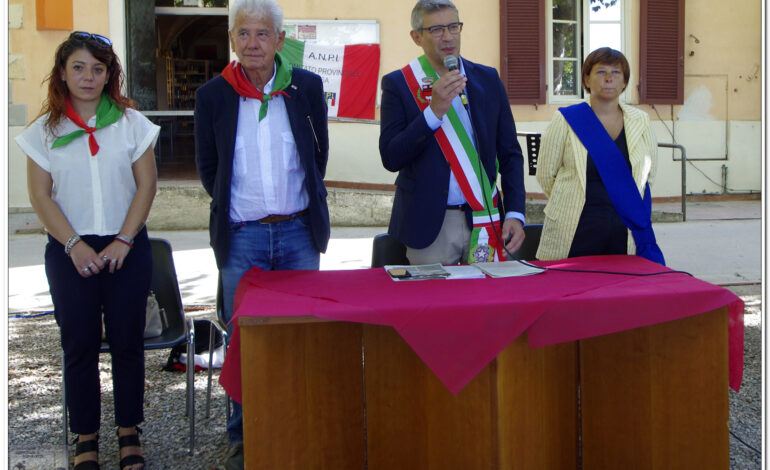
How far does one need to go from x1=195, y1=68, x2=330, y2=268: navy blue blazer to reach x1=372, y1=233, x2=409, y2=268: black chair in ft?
1.16

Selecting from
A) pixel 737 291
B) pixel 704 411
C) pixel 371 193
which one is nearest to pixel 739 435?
pixel 704 411

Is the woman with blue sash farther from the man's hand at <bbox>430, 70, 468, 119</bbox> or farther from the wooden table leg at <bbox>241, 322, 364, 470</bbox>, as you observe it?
the wooden table leg at <bbox>241, 322, 364, 470</bbox>

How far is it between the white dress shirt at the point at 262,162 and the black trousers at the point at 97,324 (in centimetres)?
45

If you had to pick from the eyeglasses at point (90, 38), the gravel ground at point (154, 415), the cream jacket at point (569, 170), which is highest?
the eyeglasses at point (90, 38)

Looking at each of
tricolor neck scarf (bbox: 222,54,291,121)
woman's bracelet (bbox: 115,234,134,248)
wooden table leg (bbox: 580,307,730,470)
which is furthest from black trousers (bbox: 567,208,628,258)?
woman's bracelet (bbox: 115,234,134,248)

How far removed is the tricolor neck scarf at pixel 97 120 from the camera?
2891 millimetres

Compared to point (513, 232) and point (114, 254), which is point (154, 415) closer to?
point (114, 254)

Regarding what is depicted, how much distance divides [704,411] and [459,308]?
91 cm

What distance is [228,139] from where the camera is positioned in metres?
2.92

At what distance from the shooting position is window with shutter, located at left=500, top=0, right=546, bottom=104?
10.7 metres

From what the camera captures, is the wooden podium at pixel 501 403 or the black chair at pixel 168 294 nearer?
the wooden podium at pixel 501 403

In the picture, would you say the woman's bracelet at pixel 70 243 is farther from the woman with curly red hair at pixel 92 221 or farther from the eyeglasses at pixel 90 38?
the eyeglasses at pixel 90 38

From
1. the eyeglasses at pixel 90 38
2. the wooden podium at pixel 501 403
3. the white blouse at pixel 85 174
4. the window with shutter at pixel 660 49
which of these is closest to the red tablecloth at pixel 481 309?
the wooden podium at pixel 501 403

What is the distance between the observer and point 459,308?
7.67ft
